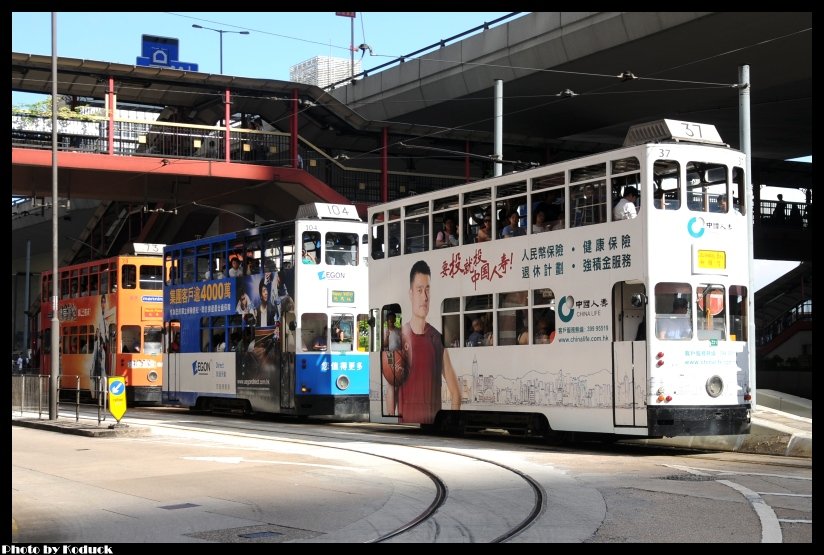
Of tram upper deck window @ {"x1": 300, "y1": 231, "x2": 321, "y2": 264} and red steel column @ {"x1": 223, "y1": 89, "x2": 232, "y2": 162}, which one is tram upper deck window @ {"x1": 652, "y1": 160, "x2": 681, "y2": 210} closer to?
tram upper deck window @ {"x1": 300, "y1": 231, "x2": 321, "y2": 264}

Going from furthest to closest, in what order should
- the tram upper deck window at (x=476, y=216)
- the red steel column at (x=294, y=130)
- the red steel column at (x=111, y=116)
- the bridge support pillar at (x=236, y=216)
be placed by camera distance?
the bridge support pillar at (x=236, y=216), the red steel column at (x=294, y=130), the red steel column at (x=111, y=116), the tram upper deck window at (x=476, y=216)

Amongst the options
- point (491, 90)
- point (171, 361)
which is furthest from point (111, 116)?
point (491, 90)

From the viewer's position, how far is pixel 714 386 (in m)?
15.9

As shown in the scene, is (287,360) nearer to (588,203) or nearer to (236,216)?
(588,203)

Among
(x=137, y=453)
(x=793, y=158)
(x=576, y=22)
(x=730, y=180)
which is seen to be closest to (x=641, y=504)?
(x=730, y=180)

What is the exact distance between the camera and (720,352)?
1606 centimetres

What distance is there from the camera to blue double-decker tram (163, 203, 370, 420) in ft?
76.0

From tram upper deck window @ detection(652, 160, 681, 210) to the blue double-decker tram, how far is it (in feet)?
26.1

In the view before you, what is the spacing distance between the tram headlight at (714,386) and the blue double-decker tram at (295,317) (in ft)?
26.8

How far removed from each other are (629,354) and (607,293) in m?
0.96

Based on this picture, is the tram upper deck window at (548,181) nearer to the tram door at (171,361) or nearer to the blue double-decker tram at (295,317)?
the blue double-decker tram at (295,317)

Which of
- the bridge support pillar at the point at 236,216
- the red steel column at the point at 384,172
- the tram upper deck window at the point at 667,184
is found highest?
the red steel column at the point at 384,172

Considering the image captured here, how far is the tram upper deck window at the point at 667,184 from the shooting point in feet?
52.4

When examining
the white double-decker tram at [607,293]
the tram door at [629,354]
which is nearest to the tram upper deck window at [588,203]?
the white double-decker tram at [607,293]
